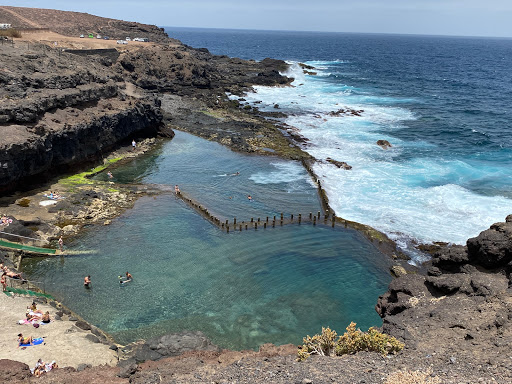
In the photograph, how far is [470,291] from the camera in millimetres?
20219

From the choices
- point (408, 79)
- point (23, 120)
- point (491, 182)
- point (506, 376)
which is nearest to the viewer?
point (506, 376)

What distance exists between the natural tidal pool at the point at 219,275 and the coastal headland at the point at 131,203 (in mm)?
2008

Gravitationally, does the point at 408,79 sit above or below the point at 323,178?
above

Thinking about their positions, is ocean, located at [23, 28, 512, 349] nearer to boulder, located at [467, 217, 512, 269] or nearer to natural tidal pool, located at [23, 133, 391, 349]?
natural tidal pool, located at [23, 133, 391, 349]

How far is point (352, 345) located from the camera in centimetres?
1677

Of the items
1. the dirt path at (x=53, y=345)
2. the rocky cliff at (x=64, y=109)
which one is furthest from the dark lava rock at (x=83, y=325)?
the rocky cliff at (x=64, y=109)

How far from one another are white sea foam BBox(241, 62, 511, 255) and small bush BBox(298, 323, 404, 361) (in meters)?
17.3

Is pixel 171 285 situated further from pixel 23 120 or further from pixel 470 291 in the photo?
pixel 23 120

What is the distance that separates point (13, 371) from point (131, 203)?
22370 mm

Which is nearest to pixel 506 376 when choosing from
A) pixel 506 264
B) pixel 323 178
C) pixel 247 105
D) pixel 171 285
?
pixel 506 264

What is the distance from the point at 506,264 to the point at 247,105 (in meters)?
61.4

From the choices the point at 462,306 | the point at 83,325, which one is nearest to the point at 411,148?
the point at 462,306

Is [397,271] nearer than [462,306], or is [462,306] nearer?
[462,306]

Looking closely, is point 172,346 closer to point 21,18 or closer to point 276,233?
point 276,233
